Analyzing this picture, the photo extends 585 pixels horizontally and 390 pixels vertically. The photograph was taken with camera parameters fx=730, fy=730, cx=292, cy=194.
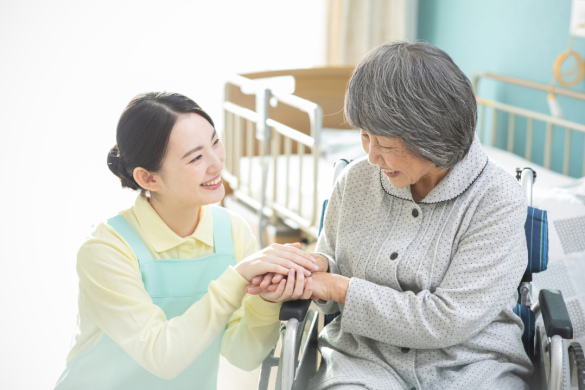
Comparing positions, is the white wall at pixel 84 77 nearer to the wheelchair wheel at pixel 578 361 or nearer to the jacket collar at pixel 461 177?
the jacket collar at pixel 461 177

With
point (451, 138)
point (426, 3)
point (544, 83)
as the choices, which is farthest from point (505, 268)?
point (426, 3)

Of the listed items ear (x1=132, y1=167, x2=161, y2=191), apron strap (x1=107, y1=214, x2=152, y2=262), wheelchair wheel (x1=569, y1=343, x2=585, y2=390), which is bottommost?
wheelchair wheel (x1=569, y1=343, x2=585, y2=390)

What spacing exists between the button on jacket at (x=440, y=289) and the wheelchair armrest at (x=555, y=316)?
69mm

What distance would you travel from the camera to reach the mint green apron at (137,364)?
1529mm

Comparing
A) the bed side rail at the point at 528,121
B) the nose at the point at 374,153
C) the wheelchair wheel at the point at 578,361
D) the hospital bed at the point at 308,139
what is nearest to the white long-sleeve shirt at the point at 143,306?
the nose at the point at 374,153

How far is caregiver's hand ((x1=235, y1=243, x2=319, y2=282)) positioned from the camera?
59.8 inches

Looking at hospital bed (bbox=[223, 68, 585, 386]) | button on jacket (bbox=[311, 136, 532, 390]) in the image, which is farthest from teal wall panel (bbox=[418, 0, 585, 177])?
button on jacket (bbox=[311, 136, 532, 390])

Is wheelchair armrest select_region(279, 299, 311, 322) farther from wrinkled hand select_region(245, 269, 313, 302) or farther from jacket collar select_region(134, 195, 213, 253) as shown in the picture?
jacket collar select_region(134, 195, 213, 253)

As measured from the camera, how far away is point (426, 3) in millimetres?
→ 4355

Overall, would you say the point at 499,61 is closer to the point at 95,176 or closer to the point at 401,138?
the point at 95,176

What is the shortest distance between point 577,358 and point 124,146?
3.53 feet

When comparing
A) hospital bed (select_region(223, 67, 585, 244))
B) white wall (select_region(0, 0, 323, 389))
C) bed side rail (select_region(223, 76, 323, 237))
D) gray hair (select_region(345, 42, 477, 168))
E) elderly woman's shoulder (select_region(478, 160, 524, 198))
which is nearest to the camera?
gray hair (select_region(345, 42, 477, 168))

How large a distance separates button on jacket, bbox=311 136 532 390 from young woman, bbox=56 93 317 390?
0.16 meters

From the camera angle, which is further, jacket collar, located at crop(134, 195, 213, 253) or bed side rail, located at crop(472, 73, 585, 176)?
bed side rail, located at crop(472, 73, 585, 176)
